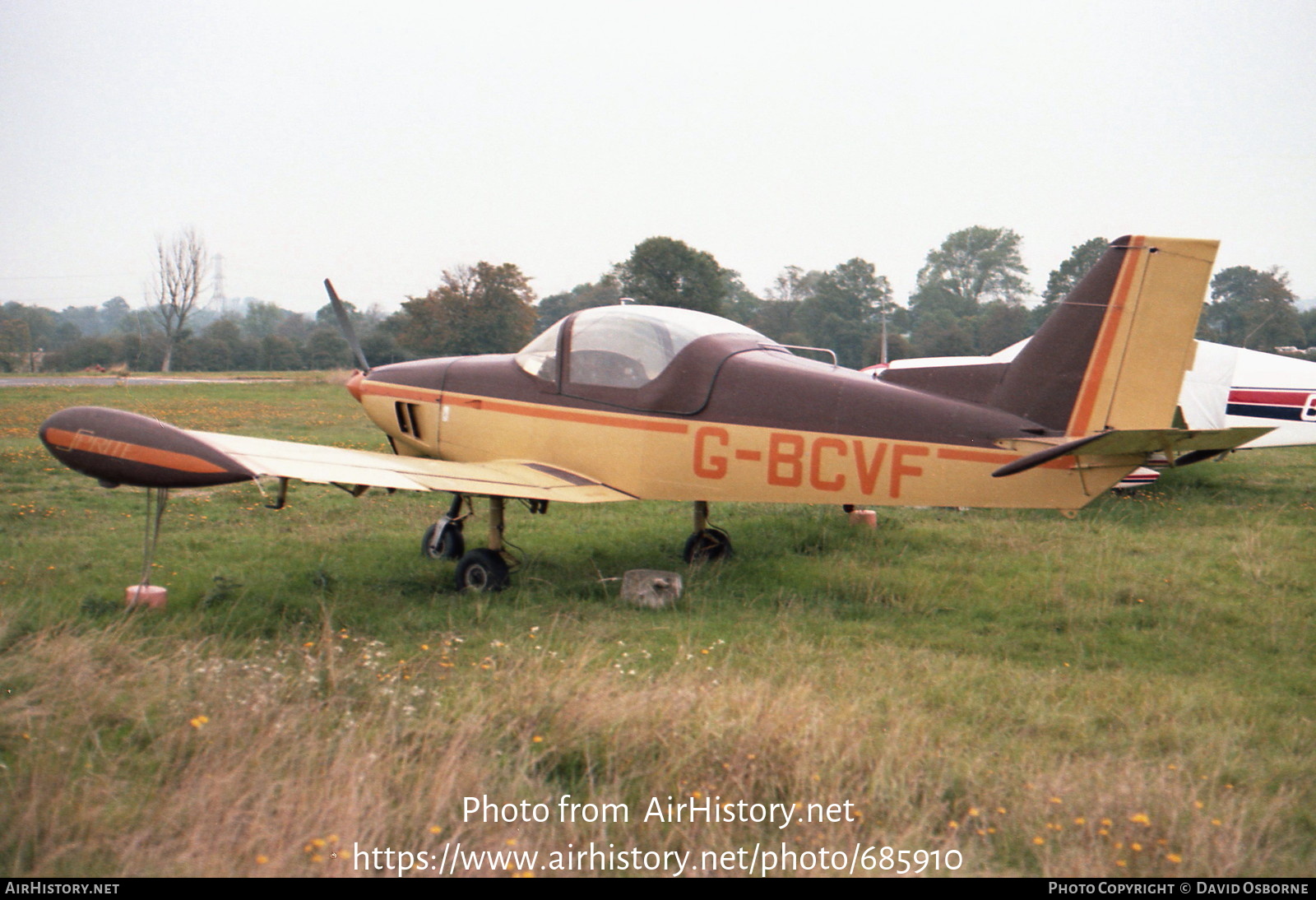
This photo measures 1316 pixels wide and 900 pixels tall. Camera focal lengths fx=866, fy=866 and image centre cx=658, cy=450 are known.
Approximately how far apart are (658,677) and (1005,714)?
1.84 meters

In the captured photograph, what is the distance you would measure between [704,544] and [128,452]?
190 inches

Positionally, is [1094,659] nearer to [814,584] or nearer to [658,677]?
[814,584]

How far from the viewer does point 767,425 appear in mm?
6668

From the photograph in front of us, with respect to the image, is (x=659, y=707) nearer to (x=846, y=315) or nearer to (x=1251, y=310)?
(x=846, y=315)

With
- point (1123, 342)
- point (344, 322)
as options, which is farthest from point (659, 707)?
point (344, 322)

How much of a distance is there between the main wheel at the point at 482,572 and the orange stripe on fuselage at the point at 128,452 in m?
2.23

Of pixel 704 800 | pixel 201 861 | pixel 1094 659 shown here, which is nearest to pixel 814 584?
pixel 1094 659

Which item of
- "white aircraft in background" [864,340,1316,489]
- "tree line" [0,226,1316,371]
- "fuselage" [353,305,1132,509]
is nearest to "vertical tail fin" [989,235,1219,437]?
"fuselage" [353,305,1132,509]

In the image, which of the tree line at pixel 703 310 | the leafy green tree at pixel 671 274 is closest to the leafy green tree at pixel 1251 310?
the tree line at pixel 703 310

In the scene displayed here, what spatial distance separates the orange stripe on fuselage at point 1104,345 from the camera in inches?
235

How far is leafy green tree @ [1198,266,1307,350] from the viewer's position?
138 ft

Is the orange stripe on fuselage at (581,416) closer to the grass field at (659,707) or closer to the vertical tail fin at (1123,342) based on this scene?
the grass field at (659,707)

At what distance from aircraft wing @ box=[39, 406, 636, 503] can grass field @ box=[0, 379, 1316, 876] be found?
85 cm

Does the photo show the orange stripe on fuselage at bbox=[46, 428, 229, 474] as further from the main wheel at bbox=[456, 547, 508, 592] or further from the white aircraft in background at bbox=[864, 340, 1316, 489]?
the white aircraft in background at bbox=[864, 340, 1316, 489]
